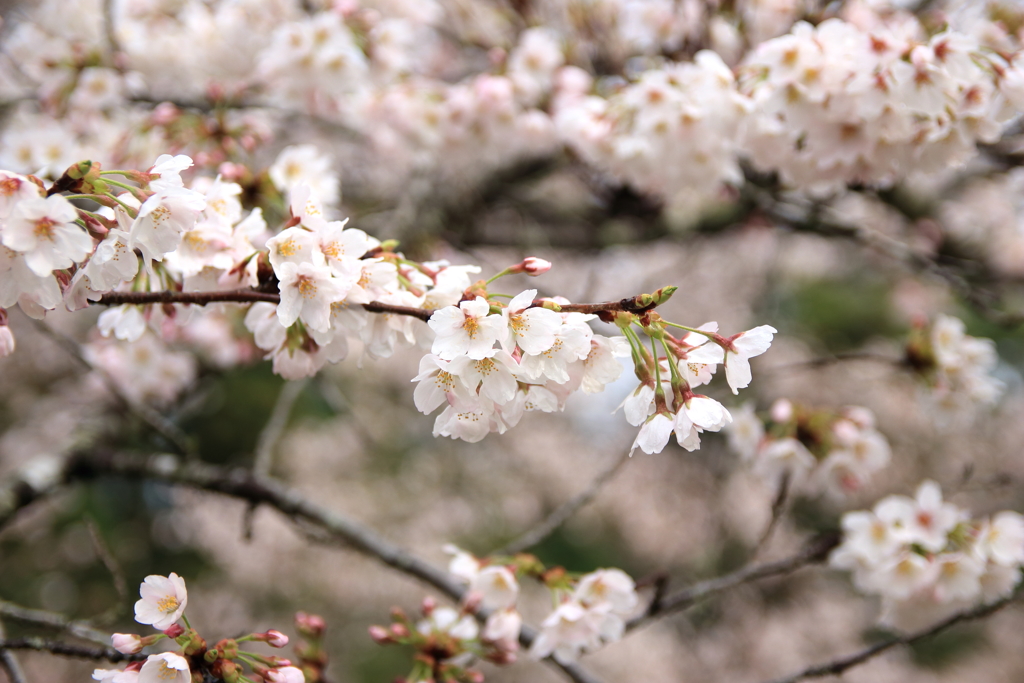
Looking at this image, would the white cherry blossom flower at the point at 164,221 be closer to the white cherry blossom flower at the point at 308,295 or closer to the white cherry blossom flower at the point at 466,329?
the white cherry blossom flower at the point at 308,295

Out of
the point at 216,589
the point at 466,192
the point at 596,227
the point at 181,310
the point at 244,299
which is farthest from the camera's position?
the point at 216,589

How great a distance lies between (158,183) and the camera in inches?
32.4

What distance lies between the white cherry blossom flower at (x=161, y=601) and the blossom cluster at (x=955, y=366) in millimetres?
2109

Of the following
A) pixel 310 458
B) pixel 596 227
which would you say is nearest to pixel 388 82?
pixel 596 227

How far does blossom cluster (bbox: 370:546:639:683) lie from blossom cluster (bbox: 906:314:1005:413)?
4.23 ft

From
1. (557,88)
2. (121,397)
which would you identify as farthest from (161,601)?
(557,88)

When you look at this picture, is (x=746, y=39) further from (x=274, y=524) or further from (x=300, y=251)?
(x=274, y=524)

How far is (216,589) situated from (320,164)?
5165 millimetres

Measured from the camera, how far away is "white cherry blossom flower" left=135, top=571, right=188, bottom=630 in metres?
0.91

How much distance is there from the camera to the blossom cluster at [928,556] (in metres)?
1.48

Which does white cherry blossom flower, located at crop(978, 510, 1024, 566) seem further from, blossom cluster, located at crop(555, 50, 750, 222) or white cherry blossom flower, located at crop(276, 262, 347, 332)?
white cherry blossom flower, located at crop(276, 262, 347, 332)

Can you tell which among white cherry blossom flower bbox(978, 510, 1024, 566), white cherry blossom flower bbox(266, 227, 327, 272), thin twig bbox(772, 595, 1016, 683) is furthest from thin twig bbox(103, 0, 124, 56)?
white cherry blossom flower bbox(978, 510, 1024, 566)

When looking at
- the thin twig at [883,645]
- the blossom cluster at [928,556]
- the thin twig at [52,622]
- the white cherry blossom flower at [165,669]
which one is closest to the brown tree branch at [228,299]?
the white cherry blossom flower at [165,669]

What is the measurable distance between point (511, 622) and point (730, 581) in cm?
59
